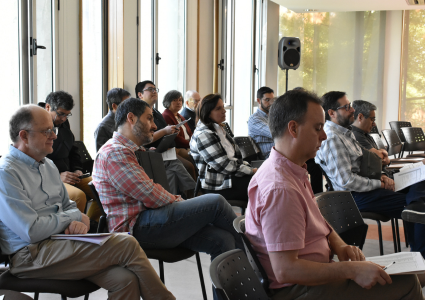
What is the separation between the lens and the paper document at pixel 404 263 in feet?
4.17

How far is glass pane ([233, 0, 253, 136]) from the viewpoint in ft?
27.0

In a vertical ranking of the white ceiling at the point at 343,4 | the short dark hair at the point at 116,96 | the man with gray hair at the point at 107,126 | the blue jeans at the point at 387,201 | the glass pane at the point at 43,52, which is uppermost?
the white ceiling at the point at 343,4

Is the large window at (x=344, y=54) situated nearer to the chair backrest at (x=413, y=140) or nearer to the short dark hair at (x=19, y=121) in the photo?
the chair backrest at (x=413, y=140)

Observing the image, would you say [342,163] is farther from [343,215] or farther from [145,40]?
[145,40]

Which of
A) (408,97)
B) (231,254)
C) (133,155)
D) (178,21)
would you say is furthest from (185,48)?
(408,97)

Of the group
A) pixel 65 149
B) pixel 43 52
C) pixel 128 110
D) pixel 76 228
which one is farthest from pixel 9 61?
pixel 76 228

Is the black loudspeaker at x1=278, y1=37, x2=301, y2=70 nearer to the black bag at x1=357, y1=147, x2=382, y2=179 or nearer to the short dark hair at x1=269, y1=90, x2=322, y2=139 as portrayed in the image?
the black bag at x1=357, y1=147, x2=382, y2=179

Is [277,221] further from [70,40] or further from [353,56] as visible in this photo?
[353,56]

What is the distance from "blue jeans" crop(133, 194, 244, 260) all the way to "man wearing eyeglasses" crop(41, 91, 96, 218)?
1.18 metres

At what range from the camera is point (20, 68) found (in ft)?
11.9

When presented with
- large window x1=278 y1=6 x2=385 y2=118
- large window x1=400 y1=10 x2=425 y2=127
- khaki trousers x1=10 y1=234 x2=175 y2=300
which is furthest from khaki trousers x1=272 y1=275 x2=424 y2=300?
large window x1=400 y1=10 x2=425 y2=127

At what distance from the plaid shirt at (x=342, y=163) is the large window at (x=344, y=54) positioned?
751cm

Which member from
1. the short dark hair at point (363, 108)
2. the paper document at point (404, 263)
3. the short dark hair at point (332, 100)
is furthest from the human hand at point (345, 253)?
the short dark hair at point (363, 108)

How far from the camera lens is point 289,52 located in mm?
8711
